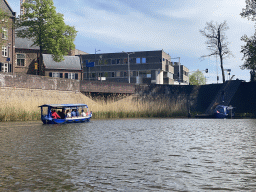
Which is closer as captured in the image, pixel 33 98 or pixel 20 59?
pixel 33 98

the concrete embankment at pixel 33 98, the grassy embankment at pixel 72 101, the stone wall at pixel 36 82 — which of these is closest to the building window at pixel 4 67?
the stone wall at pixel 36 82

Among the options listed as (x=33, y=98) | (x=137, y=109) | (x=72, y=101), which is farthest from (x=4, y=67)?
(x=137, y=109)

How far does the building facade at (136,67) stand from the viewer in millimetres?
97812

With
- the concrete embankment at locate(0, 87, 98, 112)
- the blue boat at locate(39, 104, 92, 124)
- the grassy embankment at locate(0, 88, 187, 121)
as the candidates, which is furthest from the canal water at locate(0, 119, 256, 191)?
the concrete embankment at locate(0, 87, 98, 112)

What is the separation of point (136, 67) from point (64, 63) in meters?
Answer: 26.7

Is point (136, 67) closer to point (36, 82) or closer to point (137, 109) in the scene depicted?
point (137, 109)

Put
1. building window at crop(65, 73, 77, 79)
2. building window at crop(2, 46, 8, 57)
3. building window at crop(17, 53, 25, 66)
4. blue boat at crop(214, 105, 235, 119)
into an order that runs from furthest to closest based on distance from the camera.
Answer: building window at crop(65, 73, 77, 79) < building window at crop(17, 53, 25, 66) < building window at crop(2, 46, 8, 57) < blue boat at crop(214, 105, 235, 119)

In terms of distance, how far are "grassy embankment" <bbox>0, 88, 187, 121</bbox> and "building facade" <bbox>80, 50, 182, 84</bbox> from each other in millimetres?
44207

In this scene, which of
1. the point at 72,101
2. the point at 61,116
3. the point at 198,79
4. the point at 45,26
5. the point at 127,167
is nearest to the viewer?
the point at 127,167

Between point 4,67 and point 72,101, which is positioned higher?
point 4,67

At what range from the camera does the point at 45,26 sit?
54844 millimetres

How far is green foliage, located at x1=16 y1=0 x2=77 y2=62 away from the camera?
54969mm

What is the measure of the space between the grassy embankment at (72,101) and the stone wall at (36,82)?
1.85 ft

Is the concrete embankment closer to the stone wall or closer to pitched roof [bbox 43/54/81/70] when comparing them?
the stone wall
